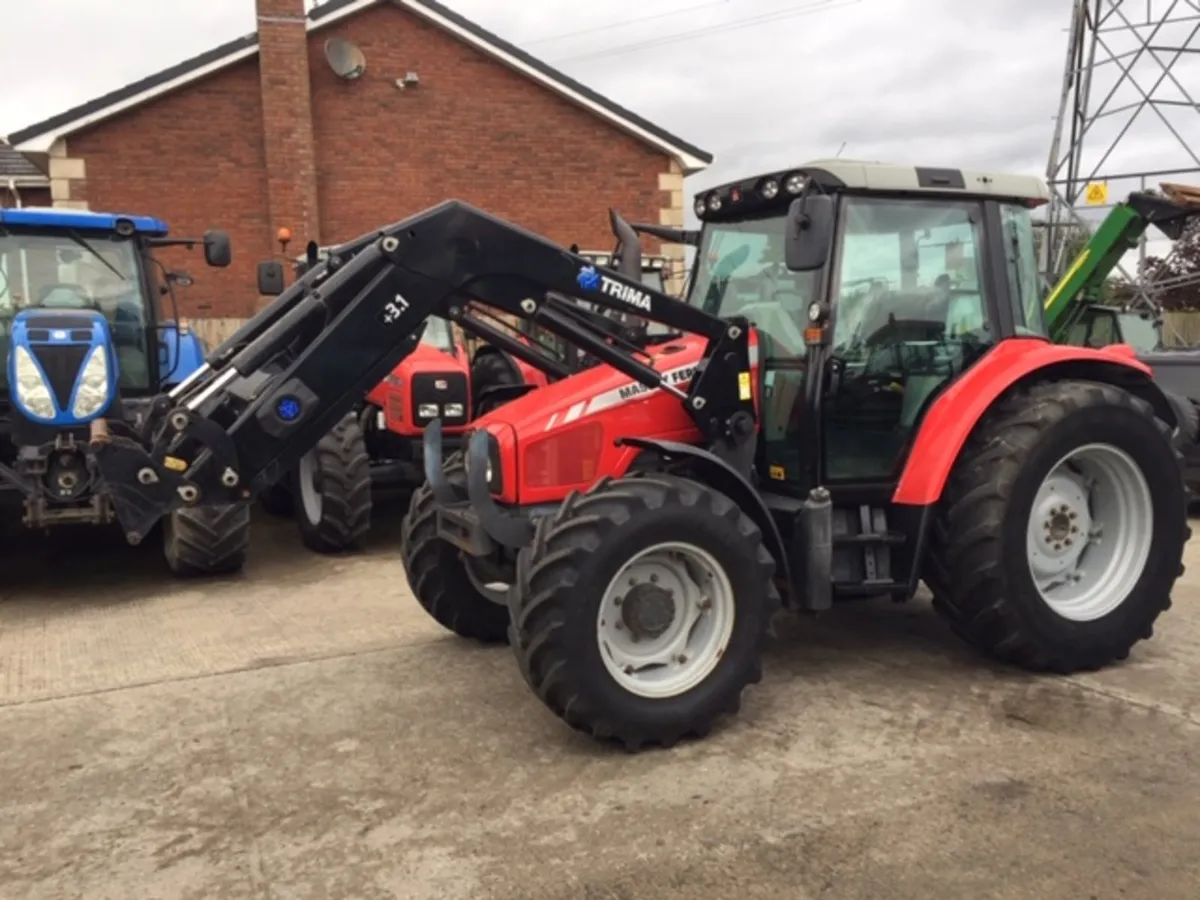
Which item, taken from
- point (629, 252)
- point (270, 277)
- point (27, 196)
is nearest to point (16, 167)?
point (27, 196)

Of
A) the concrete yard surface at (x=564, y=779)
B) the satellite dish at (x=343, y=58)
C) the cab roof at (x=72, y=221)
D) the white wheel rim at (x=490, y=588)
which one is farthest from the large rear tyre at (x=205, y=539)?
the satellite dish at (x=343, y=58)

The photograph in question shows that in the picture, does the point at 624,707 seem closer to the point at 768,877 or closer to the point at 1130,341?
the point at 768,877

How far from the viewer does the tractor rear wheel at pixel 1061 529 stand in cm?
415

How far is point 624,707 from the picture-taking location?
3.59 m

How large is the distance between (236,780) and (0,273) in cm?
488

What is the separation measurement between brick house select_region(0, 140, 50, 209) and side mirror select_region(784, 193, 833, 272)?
14.6 m

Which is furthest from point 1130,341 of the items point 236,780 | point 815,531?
point 236,780

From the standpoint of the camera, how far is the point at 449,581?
4.75 meters

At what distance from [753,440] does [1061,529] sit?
4.85ft

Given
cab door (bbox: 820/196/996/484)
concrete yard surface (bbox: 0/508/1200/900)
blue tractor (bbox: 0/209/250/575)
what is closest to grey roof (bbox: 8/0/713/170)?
blue tractor (bbox: 0/209/250/575)

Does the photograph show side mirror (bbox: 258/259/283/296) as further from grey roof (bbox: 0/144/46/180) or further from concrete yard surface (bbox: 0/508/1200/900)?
grey roof (bbox: 0/144/46/180)

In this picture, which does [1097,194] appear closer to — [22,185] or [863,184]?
[863,184]

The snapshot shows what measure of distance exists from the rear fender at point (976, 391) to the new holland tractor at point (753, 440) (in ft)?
0.04

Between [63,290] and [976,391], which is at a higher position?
[63,290]
